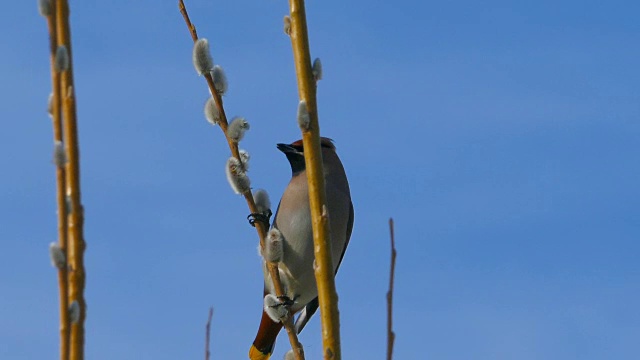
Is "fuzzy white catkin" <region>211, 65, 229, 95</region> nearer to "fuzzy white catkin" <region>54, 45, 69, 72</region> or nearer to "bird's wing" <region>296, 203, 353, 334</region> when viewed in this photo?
"fuzzy white catkin" <region>54, 45, 69, 72</region>

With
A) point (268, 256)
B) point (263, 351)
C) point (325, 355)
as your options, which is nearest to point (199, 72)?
point (268, 256)

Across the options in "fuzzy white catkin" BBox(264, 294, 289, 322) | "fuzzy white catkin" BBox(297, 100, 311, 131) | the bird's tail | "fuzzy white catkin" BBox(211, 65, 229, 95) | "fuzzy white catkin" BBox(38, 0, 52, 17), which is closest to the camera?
"fuzzy white catkin" BBox(38, 0, 52, 17)

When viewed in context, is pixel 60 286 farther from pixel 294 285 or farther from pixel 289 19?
pixel 294 285

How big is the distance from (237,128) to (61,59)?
1243 mm

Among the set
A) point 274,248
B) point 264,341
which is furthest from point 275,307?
point 264,341

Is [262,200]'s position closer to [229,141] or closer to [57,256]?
[229,141]

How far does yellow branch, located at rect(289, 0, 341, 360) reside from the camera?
71.4 inches

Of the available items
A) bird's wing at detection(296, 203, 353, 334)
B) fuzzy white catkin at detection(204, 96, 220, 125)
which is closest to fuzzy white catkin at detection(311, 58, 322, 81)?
fuzzy white catkin at detection(204, 96, 220, 125)

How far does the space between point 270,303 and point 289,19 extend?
3.82 feet

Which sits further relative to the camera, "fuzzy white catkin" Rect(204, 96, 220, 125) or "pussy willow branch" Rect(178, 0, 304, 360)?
"fuzzy white catkin" Rect(204, 96, 220, 125)

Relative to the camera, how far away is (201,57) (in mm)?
2742

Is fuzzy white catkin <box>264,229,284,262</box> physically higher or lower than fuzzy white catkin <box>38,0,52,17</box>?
higher

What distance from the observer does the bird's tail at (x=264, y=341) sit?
20.4 feet

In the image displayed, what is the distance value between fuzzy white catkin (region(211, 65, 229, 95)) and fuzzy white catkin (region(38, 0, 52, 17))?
1254 millimetres
